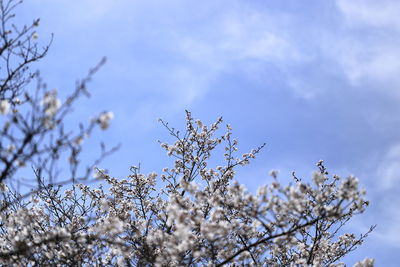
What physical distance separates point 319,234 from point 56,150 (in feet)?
25.0

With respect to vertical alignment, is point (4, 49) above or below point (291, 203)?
above

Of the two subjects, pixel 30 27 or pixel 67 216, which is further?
pixel 67 216

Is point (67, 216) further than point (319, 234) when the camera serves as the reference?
Yes

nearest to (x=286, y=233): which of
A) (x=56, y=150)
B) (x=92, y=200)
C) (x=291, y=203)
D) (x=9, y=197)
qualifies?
(x=291, y=203)

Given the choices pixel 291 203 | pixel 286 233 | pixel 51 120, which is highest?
pixel 51 120

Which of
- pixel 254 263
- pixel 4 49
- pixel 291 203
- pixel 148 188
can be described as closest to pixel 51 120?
pixel 4 49

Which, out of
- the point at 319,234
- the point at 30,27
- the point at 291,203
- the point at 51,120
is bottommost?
the point at 291,203

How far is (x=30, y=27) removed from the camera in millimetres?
7715

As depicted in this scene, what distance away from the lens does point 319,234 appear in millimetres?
10352

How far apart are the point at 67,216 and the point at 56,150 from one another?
7969 millimetres

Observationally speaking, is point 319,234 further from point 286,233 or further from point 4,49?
point 4,49

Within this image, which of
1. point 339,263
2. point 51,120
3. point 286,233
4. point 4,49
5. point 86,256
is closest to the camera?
point 51,120

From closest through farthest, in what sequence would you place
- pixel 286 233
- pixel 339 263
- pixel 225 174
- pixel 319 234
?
pixel 286 233 → pixel 319 234 → pixel 339 263 → pixel 225 174

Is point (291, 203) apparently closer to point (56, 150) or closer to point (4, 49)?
point (56, 150)
